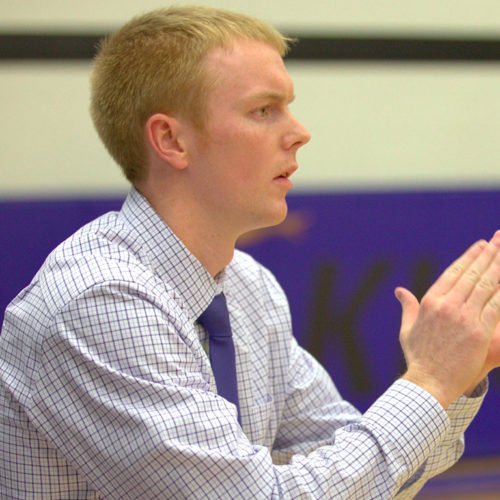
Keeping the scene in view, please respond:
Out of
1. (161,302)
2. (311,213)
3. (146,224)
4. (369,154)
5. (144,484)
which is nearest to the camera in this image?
(144,484)

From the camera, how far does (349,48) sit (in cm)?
230

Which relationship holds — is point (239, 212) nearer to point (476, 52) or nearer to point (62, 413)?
point (62, 413)

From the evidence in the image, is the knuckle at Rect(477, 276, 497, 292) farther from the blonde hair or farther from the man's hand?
the blonde hair

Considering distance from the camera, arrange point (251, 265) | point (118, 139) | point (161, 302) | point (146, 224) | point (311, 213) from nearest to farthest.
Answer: point (161, 302) → point (146, 224) → point (118, 139) → point (251, 265) → point (311, 213)

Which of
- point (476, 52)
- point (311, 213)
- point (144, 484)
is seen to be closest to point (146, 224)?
Result: point (144, 484)

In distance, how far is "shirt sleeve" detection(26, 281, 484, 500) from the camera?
0.96 m

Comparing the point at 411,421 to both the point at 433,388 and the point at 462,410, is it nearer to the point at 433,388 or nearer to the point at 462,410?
the point at 433,388

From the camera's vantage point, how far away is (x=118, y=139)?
1320mm

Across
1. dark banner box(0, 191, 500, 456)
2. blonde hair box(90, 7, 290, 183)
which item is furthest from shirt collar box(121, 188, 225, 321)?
dark banner box(0, 191, 500, 456)

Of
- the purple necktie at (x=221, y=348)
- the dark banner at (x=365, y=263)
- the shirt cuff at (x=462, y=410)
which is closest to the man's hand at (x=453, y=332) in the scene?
the shirt cuff at (x=462, y=410)

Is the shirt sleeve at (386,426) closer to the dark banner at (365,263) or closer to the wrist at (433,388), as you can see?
the wrist at (433,388)

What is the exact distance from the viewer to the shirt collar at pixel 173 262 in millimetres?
1180

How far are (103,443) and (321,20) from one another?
1633 mm

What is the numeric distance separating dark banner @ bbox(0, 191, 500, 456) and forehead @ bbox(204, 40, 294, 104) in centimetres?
89
